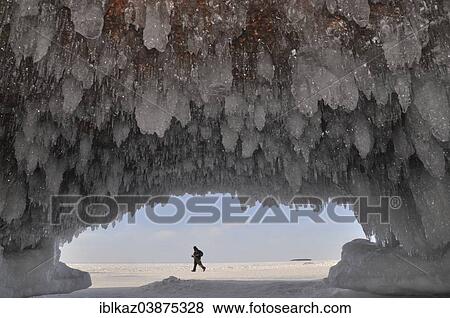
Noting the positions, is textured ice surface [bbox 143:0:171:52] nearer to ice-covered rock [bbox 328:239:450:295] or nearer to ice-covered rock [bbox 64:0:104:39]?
ice-covered rock [bbox 64:0:104:39]

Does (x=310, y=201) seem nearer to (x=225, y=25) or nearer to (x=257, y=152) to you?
(x=257, y=152)

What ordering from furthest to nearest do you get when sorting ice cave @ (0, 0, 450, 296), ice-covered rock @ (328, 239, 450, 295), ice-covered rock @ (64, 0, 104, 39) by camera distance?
ice-covered rock @ (328, 239, 450, 295) < ice cave @ (0, 0, 450, 296) < ice-covered rock @ (64, 0, 104, 39)

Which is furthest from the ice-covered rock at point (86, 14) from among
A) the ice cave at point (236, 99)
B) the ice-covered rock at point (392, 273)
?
the ice-covered rock at point (392, 273)

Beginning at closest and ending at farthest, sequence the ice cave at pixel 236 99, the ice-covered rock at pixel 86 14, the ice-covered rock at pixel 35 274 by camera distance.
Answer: the ice-covered rock at pixel 86 14 → the ice cave at pixel 236 99 → the ice-covered rock at pixel 35 274

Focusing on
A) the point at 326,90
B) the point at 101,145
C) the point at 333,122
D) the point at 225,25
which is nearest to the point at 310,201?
the point at 333,122

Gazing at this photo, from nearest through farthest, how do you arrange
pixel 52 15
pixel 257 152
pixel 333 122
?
1. pixel 52 15
2. pixel 333 122
3. pixel 257 152

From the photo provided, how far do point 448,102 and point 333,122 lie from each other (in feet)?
5.01

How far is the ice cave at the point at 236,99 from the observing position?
3.62 m

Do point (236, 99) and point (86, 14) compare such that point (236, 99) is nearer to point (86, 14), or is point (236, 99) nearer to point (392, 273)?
point (86, 14)

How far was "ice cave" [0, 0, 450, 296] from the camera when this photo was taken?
142 inches

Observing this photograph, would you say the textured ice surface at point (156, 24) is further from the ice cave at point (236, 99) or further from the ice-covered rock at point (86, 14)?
the ice-covered rock at point (86, 14)

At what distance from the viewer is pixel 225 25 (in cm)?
373

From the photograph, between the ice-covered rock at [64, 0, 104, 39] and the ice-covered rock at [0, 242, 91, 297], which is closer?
the ice-covered rock at [64, 0, 104, 39]

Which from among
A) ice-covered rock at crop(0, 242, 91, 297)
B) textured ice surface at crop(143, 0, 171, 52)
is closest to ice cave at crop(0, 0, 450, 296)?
textured ice surface at crop(143, 0, 171, 52)
